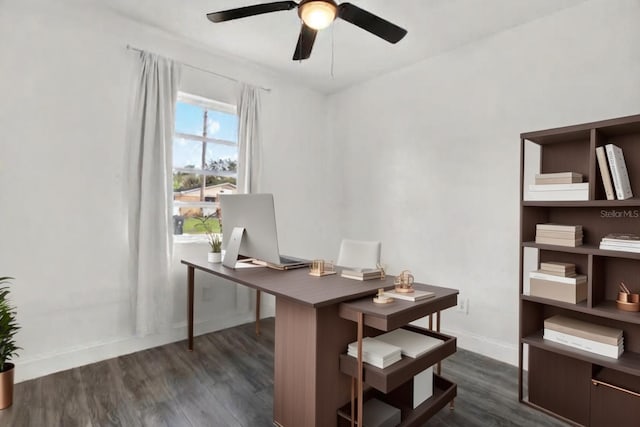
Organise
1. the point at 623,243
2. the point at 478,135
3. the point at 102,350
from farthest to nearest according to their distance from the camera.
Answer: the point at 478,135 → the point at 102,350 → the point at 623,243

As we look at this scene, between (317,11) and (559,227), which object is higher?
(317,11)

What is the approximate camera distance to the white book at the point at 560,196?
1.94m

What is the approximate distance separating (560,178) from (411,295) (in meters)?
1.16

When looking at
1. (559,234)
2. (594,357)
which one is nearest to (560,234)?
(559,234)

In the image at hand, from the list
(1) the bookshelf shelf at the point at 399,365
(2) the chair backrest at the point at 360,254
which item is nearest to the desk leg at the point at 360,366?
(1) the bookshelf shelf at the point at 399,365

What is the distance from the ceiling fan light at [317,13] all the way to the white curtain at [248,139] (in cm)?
187

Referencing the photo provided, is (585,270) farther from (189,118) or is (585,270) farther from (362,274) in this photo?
(189,118)

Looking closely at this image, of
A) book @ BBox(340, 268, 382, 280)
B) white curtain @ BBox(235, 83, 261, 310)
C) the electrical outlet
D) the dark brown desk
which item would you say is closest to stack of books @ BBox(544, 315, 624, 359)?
the dark brown desk

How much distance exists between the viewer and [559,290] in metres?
2.02

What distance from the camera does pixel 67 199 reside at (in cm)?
254

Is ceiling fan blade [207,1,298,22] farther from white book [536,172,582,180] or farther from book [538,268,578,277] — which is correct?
book [538,268,578,277]

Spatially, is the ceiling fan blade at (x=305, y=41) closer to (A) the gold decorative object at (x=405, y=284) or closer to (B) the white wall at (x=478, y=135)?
(A) the gold decorative object at (x=405, y=284)

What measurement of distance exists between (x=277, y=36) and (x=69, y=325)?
2815 mm

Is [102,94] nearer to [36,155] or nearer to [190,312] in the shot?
[36,155]
